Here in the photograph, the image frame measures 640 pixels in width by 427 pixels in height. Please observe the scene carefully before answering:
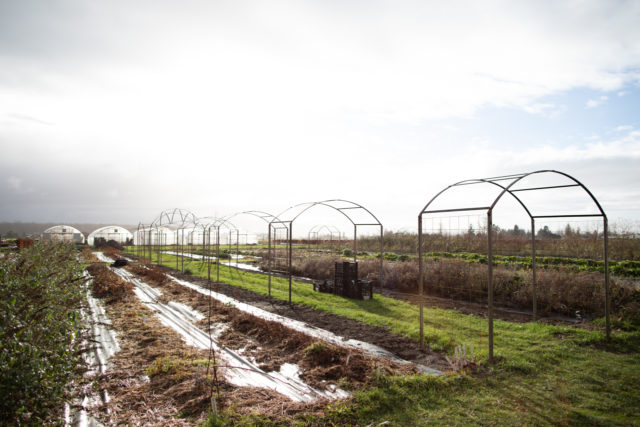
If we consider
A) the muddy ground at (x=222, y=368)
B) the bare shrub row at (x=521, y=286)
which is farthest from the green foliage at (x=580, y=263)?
the muddy ground at (x=222, y=368)

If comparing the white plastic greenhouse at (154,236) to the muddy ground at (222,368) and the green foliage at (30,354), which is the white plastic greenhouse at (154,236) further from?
the green foliage at (30,354)

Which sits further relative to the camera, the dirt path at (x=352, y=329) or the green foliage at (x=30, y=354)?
the dirt path at (x=352, y=329)

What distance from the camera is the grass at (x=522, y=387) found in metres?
4.13

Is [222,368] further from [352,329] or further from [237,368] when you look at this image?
[352,329]

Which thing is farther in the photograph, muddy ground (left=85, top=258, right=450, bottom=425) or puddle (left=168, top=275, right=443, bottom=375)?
puddle (left=168, top=275, right=443, bottom=375)

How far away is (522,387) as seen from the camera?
4910 millimetres

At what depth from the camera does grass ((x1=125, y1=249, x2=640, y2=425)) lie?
13.6ft

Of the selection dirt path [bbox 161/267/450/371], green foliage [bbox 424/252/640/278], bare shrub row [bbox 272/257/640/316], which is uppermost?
green foliage [bbox 424/252/640/278]

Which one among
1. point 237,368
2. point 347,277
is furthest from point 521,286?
point 237,368

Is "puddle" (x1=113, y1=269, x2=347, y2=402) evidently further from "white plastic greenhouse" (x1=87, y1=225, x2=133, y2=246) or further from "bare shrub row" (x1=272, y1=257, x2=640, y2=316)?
"white plastic greenhouse" (x1=87, y1=225, x2=133, y2=246)

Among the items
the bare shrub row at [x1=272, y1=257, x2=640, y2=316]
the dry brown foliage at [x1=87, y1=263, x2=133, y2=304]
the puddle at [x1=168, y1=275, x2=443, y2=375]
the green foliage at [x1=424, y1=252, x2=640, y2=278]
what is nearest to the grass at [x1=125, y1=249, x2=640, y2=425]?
the puddle at [x1=168, y1=275, x2=443, y2=375]

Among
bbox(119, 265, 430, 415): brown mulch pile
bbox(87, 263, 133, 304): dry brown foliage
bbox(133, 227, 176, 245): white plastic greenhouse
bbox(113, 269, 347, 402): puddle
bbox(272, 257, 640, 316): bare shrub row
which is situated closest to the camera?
bbox(113, 269, 347, 402): puddle

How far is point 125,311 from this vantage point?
955 cm

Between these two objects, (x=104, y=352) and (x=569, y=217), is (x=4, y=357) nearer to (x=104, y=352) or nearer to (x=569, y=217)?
(x=104, y=352)
